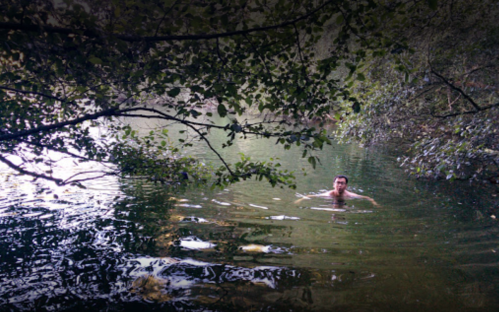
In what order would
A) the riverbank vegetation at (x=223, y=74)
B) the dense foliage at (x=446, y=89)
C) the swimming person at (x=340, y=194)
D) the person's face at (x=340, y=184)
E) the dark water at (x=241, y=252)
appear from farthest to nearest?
the person's face at (x=340, y=184) < the swimming person at (x=340, y=194) < the dense foliage at (x=446, y=89) < the dark water at (x=241, y=252) < the riverbank vegetation at (x=223, y=74)

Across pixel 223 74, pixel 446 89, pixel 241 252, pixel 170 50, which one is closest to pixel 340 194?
pixel 446 89

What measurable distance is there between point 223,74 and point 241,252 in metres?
2.99

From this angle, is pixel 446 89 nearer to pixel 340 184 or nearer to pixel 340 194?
pixel 340 184

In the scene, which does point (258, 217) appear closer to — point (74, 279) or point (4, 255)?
point (74, 279)

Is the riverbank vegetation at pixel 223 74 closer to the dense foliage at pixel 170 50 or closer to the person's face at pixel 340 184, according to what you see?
the dense foliage at pixel 170 50

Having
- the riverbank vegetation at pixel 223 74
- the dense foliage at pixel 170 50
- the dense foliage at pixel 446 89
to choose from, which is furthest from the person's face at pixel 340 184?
the dense foliage at pixel 170 50

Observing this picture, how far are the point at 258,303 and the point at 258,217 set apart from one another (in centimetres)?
408

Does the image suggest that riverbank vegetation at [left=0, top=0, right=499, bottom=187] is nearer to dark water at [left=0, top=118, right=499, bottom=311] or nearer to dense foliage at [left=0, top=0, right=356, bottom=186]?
dense foliage at [left=0, top=0, right=356, bottom=186]

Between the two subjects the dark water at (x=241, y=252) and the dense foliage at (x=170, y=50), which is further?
the dark water at (x=241, y=252)

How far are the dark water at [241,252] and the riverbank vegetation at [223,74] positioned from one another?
1202 millimetres

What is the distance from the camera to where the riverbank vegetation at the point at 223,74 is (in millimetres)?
3932

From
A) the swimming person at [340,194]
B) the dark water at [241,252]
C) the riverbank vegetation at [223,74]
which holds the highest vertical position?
the riverbank vegetation at [223,74]

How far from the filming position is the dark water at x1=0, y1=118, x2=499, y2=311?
14.7 ft

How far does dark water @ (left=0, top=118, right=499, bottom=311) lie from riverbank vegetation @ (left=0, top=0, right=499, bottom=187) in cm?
120
